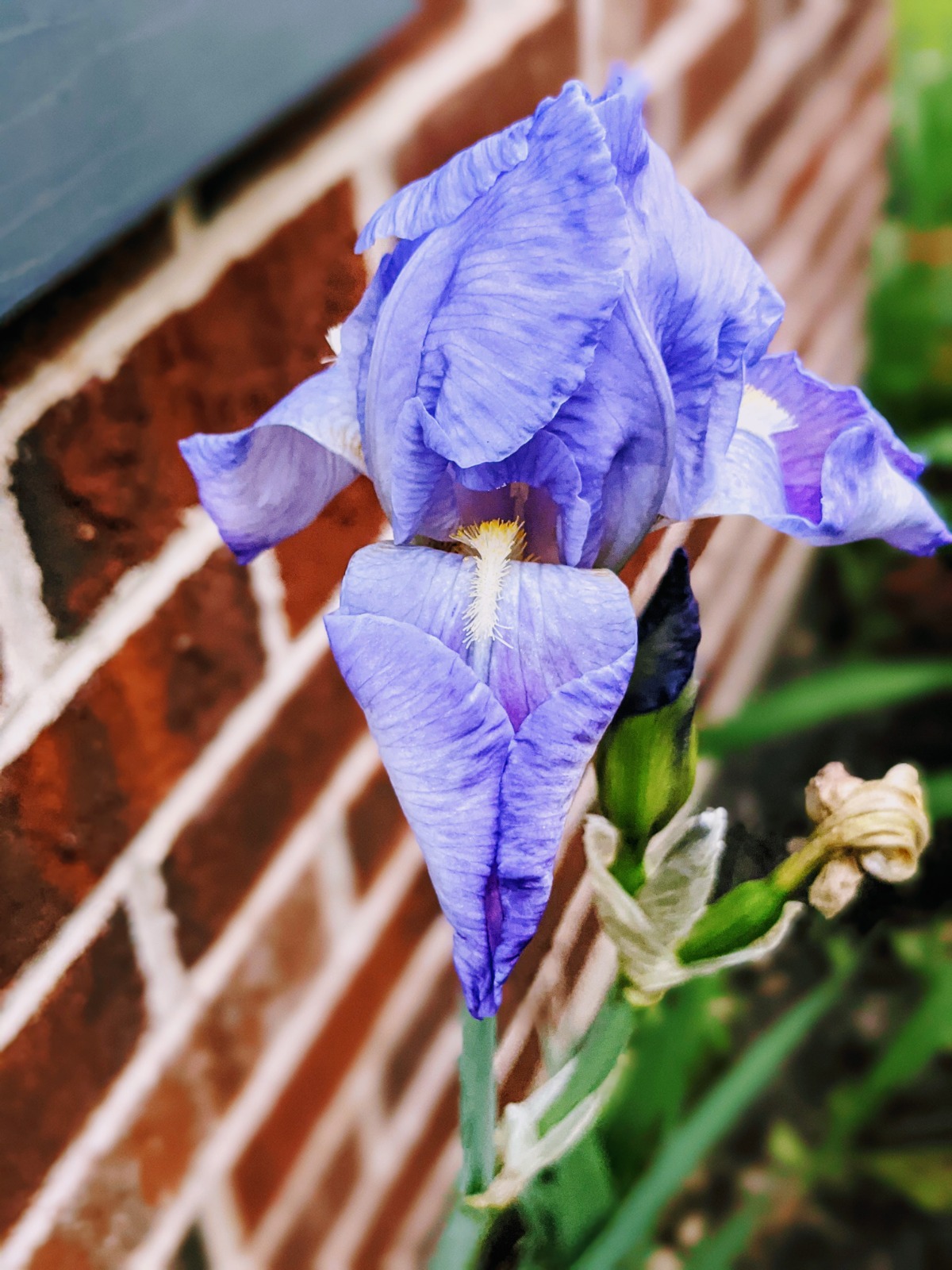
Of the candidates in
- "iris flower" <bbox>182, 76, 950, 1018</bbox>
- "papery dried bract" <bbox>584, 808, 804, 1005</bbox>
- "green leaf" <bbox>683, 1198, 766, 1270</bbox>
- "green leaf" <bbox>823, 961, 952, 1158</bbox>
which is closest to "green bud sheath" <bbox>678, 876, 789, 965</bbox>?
"papery dried bract" <bbox>584, 808, 804, 1005</bbox>

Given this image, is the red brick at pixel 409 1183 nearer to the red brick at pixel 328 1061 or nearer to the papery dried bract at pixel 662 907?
the red brick at pixel 328 1061

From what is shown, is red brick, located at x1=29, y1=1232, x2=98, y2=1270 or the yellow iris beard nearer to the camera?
the yellow iris beard

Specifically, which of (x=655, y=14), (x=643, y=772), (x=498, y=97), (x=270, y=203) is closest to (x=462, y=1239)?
(x=643, y=772)

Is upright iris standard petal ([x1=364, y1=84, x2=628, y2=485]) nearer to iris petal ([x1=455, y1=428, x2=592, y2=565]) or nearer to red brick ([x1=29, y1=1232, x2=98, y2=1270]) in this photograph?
iris petal ([x1=455, y1=428, x2=592, y2=565])

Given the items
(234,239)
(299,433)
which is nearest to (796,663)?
(234,239)

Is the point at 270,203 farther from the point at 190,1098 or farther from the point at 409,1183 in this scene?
the point at 409,1183

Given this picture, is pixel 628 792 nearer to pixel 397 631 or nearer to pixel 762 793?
pixel 397 631
